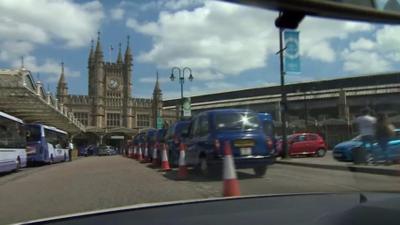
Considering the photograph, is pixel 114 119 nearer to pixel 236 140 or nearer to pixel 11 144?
pixel 11 144

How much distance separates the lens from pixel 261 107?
11359mm

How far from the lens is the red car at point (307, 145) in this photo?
1281 inches

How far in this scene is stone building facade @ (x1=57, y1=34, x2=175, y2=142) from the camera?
112062 mm

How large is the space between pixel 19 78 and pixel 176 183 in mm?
24804

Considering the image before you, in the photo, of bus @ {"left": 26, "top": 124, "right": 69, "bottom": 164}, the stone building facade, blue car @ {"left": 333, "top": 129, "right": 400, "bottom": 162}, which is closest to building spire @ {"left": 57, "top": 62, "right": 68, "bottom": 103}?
the stone building facade

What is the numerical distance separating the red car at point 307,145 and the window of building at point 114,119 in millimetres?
88492

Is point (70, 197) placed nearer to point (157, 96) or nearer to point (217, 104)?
point (217, 104)

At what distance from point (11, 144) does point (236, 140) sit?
15.4m

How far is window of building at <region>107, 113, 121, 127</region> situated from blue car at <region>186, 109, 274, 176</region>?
105578 millimetres

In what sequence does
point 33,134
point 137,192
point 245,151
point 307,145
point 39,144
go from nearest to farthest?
point 137,192, point 245,151, point 307,145, point 33,134, point 39,144

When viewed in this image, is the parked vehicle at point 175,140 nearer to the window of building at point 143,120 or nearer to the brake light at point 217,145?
the brake light at point 217,145

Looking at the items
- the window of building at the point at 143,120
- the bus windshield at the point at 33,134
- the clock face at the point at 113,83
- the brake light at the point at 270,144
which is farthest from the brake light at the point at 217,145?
the clock face at the point at 113,83

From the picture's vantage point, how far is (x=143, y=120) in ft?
387

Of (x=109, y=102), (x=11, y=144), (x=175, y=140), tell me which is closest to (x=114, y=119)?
(x=109, y=102)
